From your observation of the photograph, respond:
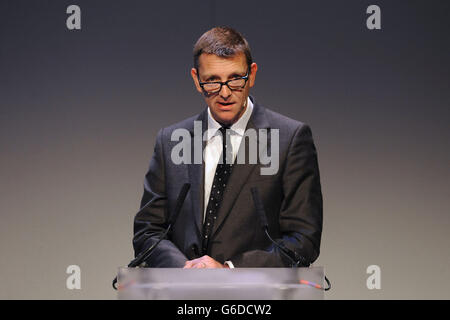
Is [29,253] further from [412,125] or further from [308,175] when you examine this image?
[412,125]

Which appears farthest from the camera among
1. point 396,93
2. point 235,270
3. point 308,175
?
point 396,93

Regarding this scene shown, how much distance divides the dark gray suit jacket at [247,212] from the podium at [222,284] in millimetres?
574

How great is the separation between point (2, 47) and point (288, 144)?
161cm

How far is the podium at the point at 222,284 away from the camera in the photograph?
155 cm

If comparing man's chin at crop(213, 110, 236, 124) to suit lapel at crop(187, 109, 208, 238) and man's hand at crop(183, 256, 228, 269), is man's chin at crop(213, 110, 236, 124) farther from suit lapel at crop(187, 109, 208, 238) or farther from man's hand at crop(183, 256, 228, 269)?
man's hand at crop(183, 256, 228, 269)

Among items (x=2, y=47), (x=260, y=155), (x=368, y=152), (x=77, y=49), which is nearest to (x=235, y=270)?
(x=260, y=155)

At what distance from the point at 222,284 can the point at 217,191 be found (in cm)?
79

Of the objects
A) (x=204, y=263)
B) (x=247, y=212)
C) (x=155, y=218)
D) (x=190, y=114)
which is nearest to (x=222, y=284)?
(x=204, y=263)

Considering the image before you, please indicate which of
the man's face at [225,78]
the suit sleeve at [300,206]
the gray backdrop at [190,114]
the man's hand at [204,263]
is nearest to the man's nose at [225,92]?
the man's face at [225,78]

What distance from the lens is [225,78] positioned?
2.29 metres

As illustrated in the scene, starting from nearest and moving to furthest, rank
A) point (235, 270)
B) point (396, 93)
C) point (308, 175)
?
point (235, 270) → point (308, 175) → point (396, 93)

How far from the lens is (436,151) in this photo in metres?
3.14

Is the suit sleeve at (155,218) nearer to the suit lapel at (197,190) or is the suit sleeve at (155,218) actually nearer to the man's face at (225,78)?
the suit lapel at (197,190)

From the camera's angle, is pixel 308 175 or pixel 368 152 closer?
pixel 308 175
